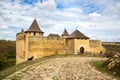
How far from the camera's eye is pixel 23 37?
116 feet

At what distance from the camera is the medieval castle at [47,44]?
32.9 metres

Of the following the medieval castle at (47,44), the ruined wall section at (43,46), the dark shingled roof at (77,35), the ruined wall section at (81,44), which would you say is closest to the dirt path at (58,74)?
the ruined wall section at (43,46)

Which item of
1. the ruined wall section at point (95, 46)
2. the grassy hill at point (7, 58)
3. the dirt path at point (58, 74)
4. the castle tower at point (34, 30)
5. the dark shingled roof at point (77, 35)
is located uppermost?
the castle tower at point (34, 30)

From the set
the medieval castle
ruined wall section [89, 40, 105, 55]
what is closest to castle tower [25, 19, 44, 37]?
the medieval castle

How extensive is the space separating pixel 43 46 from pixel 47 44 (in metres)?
0.86

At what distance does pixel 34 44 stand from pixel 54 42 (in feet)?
12.6

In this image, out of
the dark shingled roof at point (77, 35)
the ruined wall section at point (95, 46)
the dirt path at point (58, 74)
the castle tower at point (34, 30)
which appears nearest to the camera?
the dirt path at point (58, 74)

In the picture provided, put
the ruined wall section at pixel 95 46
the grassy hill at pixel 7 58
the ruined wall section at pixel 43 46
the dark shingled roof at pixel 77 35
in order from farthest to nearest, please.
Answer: the grassy hill at pixel 7 58 < the ruined wall section at pixel 95 46 < the dark shingled roof at pixel 77 35 < the ruined wall section at pixel 43 46

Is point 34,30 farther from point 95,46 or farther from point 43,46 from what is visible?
point 95,46

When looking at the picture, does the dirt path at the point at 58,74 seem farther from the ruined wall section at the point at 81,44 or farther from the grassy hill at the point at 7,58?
the grassy hill at the point at 7,58

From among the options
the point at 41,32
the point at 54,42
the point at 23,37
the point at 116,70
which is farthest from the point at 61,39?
the point at 116,70

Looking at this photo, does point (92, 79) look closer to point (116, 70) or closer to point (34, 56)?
point (116, 70)

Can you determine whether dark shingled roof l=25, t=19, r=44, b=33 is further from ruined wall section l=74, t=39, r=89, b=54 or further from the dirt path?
the dirt path

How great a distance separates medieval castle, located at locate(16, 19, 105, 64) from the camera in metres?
32.9
